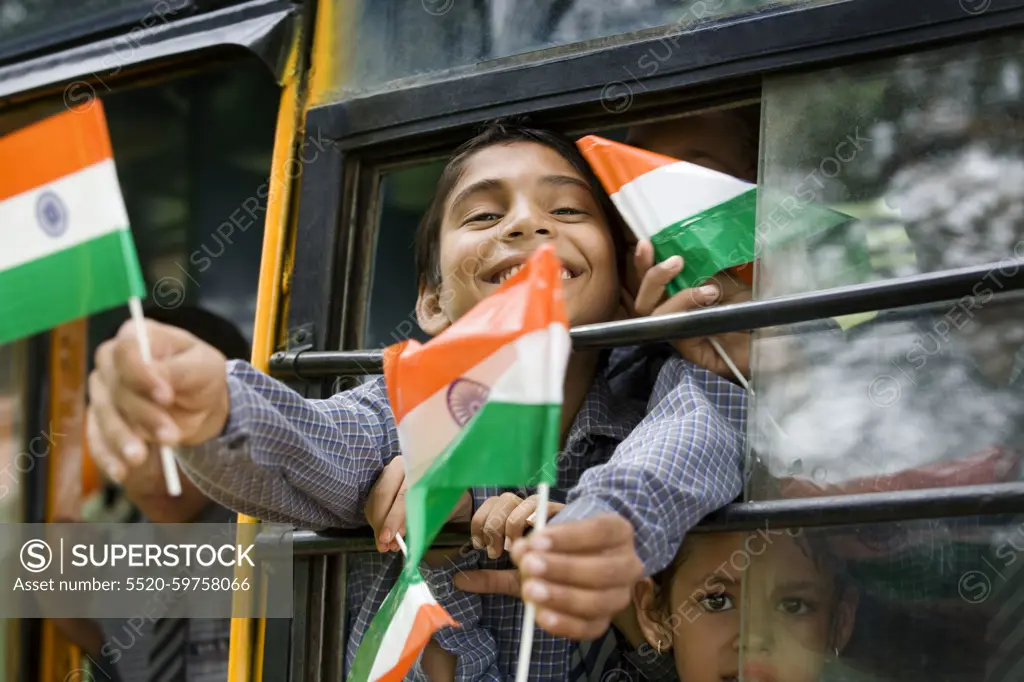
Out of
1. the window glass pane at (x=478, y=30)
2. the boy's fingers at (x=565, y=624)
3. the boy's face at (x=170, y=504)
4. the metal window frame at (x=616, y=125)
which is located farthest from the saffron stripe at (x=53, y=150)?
the boy's face at (x=170, y=504)

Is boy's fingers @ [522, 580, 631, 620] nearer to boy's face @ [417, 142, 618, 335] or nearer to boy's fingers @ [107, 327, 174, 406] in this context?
boy's fingers @ [107, 327, 174, 406]

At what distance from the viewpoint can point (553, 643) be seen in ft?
6.28

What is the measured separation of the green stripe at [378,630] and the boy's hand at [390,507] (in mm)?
119

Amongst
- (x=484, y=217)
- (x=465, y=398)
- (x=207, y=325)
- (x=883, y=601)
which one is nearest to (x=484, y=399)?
(x=465, y=398)

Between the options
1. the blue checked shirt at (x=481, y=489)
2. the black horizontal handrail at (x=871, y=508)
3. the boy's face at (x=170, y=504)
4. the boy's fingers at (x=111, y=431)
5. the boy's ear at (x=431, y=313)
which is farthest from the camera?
the boy's face at (x=170, y=504)

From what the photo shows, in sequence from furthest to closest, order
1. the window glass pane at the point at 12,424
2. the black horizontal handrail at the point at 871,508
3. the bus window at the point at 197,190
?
the bus window at the point at 197,190 → the window glass pane at the point at 12,424 → the black horizontal handrail at the point at 871,508

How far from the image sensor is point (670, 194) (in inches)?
78.7

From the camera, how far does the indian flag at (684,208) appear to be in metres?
1.95

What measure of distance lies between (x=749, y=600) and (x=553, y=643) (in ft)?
1.26

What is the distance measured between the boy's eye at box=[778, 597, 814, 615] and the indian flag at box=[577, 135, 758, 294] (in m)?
0.57

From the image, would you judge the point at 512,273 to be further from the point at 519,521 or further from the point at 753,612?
the point at 753,612

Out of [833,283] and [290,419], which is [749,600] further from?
[290,419]

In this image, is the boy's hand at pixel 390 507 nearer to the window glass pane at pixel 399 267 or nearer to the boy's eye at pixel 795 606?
the boy's eye at pixel 795 606

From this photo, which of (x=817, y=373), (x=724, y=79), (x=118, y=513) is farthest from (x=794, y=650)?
(x=118, y=513)
